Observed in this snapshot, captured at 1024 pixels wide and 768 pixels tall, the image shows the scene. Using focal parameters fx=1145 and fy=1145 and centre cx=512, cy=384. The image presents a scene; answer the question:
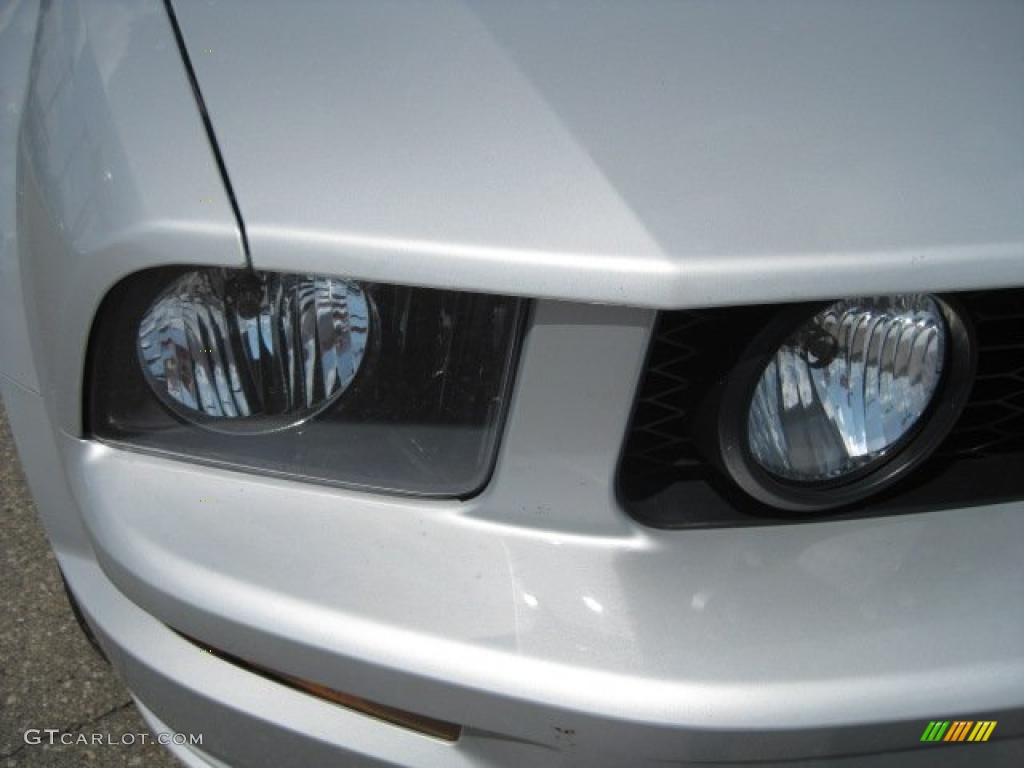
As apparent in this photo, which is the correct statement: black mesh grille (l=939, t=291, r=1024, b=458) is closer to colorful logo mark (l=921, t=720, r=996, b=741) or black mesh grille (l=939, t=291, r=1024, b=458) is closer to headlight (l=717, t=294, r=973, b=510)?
headlight (l=717, t=294, r=973, b=510)

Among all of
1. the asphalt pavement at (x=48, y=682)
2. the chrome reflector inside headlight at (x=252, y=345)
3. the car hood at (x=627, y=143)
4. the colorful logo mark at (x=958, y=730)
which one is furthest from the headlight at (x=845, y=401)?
the asphalt pavement at (x=48, y=682)

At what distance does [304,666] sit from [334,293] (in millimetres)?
388

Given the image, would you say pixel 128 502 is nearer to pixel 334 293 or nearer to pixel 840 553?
pixel 334 293

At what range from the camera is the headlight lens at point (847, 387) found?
119 cm

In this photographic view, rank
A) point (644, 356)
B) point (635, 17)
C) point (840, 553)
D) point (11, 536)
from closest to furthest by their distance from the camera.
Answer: point (644, 356), point (840, 553), point (635, 17), point (11, 536)

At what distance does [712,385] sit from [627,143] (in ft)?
0.87

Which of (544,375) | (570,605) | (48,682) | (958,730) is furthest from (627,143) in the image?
(48,682)

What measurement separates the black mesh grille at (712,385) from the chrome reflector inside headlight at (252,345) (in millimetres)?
316

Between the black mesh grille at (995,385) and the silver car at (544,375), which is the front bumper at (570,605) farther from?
the black mesh grille at (995,385)

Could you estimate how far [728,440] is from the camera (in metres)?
1.21

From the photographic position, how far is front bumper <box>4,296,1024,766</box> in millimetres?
1111

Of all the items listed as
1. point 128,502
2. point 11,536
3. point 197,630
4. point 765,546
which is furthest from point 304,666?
point 11,536

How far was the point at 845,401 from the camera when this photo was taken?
1230 millimetres

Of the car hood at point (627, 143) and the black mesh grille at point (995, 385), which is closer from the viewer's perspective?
the car hood at point (627, 143)
